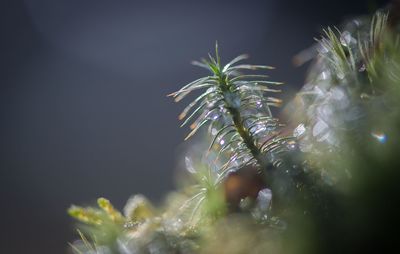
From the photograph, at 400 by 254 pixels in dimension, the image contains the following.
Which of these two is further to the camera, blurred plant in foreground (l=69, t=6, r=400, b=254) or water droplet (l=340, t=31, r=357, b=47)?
water droplet (l=340, t=31, r=357, b=47)

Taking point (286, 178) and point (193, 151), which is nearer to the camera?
point (286, 178)

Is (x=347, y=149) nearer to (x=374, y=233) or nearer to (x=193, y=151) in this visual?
(x=374, y=233)

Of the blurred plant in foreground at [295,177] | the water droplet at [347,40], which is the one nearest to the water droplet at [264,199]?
the blurred plant in foreground at [295,177]

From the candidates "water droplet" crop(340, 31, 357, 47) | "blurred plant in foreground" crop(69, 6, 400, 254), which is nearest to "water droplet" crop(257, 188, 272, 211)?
"blurred plant in foreground" crop(69, 6, 400, 254)

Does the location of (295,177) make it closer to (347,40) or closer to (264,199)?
(264,199)

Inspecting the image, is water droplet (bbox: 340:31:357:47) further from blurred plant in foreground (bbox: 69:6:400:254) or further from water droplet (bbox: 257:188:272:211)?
water droplet (bbox: 257:188:272:211)

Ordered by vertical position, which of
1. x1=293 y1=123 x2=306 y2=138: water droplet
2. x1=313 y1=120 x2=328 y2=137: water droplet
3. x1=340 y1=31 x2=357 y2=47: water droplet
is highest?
x1=340 y1=31 x2=357 y2=47: water droplet

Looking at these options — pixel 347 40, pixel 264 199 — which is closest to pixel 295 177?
pixel 264 199

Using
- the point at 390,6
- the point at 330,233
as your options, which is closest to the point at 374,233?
the point at 330,233

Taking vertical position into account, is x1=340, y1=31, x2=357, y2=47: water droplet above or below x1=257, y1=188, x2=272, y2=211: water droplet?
above
